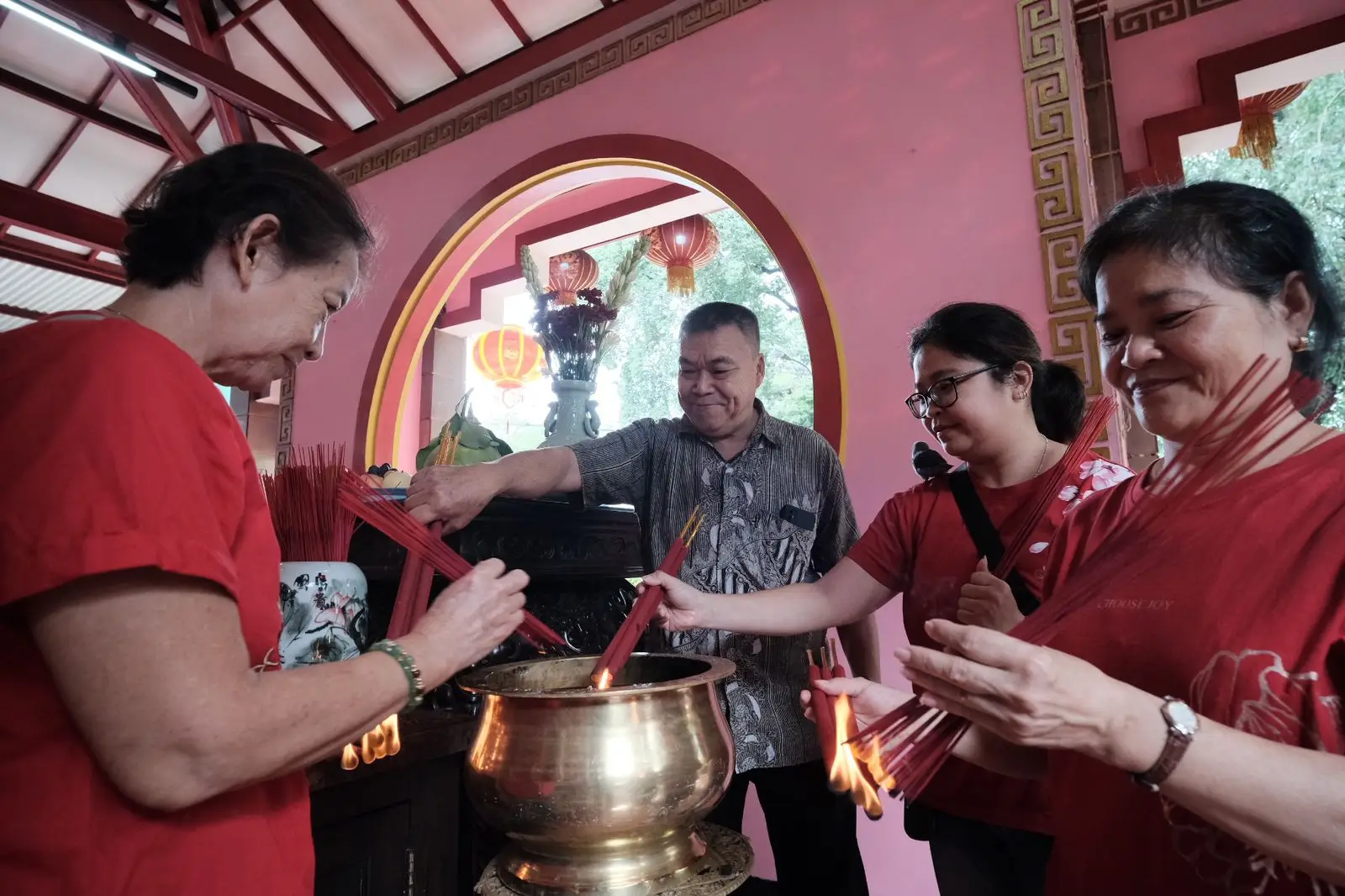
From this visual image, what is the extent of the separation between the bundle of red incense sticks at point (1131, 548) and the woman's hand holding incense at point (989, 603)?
36 cm

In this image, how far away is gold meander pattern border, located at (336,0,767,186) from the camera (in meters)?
3.16

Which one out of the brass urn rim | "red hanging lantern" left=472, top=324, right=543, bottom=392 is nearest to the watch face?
the brass urn rim

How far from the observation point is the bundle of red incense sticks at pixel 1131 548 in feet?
2.19

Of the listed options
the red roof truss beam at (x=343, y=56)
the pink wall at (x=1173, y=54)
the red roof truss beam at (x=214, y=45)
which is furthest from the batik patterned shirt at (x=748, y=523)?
the red roof truss beam at (x=214, y=45)

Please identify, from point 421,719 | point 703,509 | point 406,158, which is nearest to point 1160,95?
point 703,509

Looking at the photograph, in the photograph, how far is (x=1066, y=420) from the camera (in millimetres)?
1467

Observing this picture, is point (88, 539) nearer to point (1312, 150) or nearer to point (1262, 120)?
point (1262, 120)

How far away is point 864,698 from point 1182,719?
0.37m

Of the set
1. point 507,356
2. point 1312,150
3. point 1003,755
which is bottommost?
point 1003,755

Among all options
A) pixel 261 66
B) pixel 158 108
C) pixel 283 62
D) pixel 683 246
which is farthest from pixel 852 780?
pixel 158 108

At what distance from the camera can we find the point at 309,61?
458 centimetres

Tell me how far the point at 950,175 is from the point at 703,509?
1562mm

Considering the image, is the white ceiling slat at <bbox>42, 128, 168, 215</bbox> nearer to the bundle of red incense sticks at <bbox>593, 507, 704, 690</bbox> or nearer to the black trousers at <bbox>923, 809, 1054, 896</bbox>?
the bundle of red incense sticks at <bbox>593, 507, 704, 690</bbox>

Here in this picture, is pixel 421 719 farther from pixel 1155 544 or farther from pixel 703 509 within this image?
pixel 1155 544
